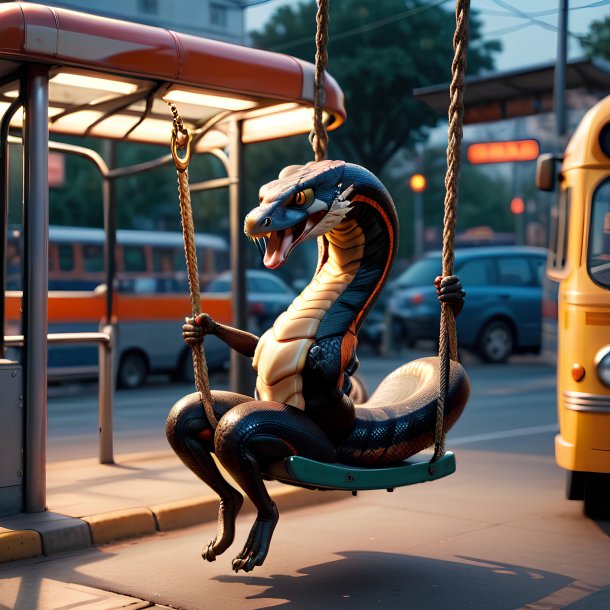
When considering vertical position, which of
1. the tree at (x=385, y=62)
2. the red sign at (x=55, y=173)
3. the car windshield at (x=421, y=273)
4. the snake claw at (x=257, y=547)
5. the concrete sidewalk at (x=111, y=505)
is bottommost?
the concrete sidewalk at (x=111, y=505)

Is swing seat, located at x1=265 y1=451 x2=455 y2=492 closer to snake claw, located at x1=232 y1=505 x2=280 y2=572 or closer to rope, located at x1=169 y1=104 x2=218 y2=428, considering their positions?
snake claw, located at x1=232 y1=505 x2=280 y2=572

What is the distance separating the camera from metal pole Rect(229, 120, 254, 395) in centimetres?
927

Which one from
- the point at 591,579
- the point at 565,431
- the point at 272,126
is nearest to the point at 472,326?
the point at 272,126

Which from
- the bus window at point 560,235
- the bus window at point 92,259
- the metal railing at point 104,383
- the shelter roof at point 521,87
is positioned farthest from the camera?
the bus window at point 92,259

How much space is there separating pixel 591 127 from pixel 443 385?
264 cm

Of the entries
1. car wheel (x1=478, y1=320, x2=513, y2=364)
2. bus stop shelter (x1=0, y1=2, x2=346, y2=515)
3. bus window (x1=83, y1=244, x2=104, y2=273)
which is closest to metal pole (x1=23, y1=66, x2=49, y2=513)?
bus stop shelter (x1=0, y1=2, x2=346, y2=515)

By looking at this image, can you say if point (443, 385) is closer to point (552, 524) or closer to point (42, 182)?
point (552, 524)

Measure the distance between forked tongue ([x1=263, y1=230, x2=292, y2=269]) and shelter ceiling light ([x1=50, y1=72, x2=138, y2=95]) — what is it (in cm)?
271

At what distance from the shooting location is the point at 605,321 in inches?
268

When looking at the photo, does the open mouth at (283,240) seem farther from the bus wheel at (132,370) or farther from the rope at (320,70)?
the bus wheel at (132,370)

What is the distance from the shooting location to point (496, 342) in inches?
867

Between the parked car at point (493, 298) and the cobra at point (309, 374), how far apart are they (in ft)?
51.7

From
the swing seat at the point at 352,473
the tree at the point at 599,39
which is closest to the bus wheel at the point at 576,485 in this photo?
the swing seat at the point at 352,473

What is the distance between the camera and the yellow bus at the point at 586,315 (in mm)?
6758
